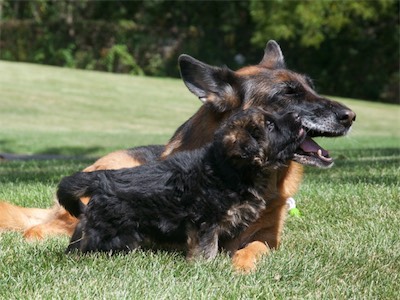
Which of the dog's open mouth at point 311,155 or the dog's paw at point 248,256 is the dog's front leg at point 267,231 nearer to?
the dog's paw at point 248,256

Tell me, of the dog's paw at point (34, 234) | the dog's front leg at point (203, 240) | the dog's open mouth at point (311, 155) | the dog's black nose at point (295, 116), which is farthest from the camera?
the dog's paw at point (34, 234)

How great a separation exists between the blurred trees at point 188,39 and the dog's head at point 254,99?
95.6ft

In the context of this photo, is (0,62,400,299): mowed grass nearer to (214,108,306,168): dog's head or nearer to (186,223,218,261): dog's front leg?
(186,223,218,261): dog's front leg

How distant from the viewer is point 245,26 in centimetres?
3766

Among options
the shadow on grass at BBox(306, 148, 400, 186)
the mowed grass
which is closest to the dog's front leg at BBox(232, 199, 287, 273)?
the mowed grass

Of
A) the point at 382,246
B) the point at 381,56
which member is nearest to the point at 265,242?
the point at 382,246

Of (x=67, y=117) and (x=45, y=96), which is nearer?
(x=67, y=117)

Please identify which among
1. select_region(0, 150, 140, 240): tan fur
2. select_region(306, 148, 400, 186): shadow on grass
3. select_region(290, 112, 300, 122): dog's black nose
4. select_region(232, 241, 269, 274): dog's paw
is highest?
select_region(290, 112, 300, 122): dog's black nose

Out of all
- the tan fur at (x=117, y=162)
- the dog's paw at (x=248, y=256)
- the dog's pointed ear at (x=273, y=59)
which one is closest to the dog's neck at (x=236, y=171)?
the dog's paw at (x=248, y=256)

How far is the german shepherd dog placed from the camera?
4.75 m

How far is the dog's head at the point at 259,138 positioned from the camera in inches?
167

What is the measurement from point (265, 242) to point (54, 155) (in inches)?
504

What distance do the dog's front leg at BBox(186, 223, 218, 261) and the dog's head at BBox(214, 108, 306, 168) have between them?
44cm

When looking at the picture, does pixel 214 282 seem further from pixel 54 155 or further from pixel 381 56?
pixel 381 56
